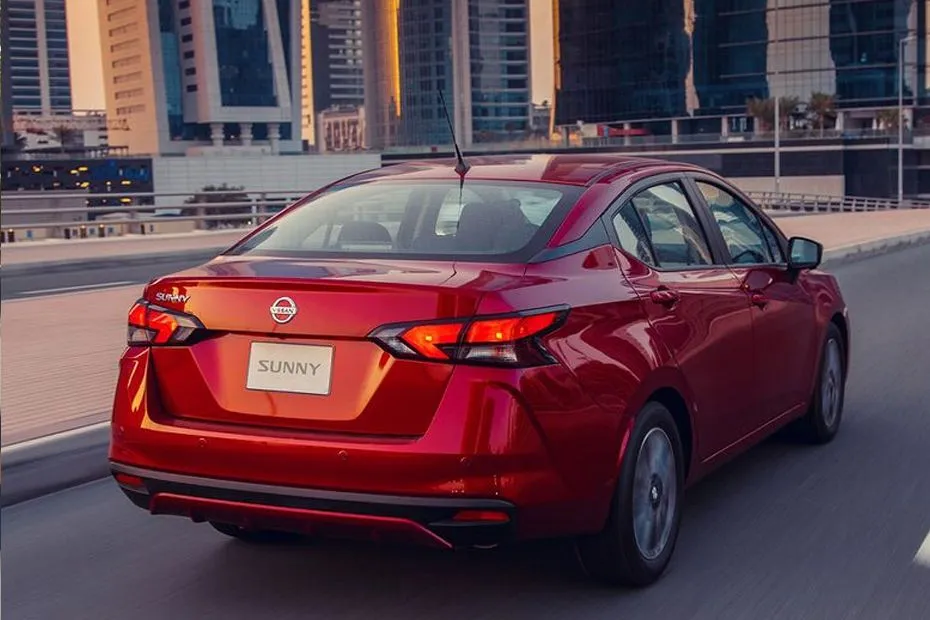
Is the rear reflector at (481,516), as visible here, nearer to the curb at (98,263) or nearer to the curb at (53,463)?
the curb at (53,463)

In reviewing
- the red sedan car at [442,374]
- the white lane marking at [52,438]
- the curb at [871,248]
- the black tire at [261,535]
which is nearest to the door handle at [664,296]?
the red sedan car at [442,374]

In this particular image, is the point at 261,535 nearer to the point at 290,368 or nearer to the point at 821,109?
the point at 290,368

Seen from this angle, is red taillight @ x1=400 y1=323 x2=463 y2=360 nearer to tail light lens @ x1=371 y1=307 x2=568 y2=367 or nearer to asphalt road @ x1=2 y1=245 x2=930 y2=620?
tail light lens @ x1=371 y1=307 x2=568 y2=367

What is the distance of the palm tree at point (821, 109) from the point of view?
114 m

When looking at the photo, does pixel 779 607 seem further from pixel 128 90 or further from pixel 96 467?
pixel 128 90

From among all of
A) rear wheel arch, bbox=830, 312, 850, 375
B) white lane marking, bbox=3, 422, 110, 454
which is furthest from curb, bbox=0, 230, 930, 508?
rear wheel arch, bbox=830, 312, 850, 375

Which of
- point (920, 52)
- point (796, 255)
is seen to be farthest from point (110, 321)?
point (920, 52)

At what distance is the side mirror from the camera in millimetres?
6445

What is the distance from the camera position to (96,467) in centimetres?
659

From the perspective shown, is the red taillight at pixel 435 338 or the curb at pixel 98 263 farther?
the curb at pixel 98 263

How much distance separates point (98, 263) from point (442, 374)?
2089 cm

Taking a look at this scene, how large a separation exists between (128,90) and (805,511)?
182835 millimetres

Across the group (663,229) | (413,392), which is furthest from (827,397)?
(413,392)

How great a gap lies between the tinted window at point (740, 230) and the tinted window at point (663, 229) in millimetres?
324
